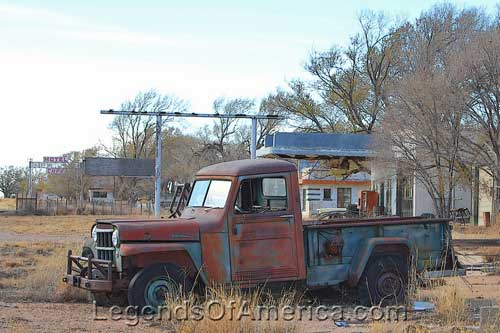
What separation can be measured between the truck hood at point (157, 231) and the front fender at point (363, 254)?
245 cm

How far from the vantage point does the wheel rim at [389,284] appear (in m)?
10.9

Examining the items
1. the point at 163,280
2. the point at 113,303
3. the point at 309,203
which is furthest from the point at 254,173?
the point at 309,203

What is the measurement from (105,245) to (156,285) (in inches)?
38.9

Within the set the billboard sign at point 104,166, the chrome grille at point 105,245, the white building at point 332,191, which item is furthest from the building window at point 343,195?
the chrome grille at point 105,245

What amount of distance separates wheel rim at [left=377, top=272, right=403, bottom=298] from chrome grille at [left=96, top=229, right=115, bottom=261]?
3929 millimetres

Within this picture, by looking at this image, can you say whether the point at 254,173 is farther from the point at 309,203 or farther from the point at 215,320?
the point at 309,203

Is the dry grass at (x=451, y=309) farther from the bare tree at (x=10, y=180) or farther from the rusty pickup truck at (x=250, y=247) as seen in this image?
the bare tree at (x=10, y=180)

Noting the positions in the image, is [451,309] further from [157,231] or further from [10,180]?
[10,180]

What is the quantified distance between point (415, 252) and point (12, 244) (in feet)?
49.3

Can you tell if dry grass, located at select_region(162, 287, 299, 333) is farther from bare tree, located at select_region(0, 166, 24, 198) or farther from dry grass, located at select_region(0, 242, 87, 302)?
bare tree, located at select_region(0, 166, 24, 198)

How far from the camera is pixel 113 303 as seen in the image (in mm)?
10625

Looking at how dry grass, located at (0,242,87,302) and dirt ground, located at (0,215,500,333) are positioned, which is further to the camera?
dry grass, located at (0,242,87,302)

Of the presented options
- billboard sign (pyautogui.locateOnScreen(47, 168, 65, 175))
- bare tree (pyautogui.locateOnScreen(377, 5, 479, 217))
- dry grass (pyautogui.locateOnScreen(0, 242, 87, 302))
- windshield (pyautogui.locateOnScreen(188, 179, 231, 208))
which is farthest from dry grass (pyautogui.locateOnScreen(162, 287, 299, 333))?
billboard sign (pyautogui.locateOnScreen(47, 168, 65, 175))

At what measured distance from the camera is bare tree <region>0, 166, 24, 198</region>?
353ft
